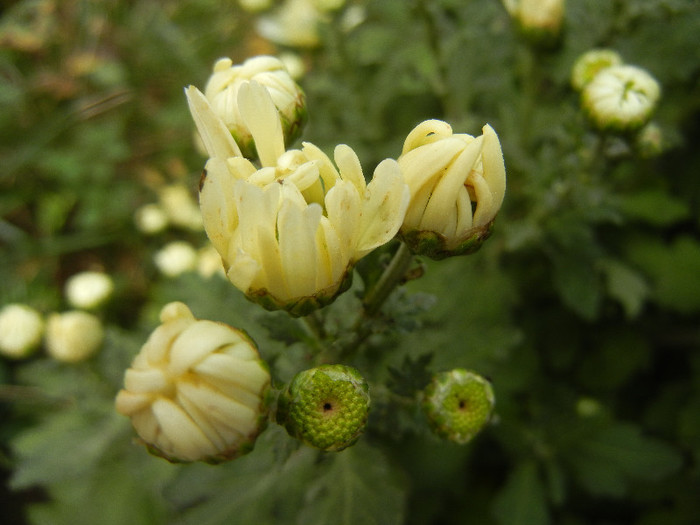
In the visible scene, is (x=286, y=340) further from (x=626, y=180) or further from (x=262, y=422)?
(x=626, y=180)

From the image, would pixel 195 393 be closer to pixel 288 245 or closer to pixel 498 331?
pixel 288 245

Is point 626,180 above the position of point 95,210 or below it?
above

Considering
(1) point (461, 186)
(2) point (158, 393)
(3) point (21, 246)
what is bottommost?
(3) point (21, 246)

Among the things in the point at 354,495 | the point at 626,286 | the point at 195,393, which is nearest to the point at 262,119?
the point at 195,393

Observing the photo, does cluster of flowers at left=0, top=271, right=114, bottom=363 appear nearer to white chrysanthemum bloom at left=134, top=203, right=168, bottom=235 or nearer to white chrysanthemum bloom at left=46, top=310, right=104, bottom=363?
white chrysanthemum bloom at left=46, top=310, right=104, bottom=363

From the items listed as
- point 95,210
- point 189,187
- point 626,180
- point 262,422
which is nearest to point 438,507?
point 262,422

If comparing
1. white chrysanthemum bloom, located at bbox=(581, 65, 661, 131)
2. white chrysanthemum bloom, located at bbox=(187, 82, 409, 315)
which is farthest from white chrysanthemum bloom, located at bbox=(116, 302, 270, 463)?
white chrysanthemum bloom, located at bbox=(581, 65, 661, 131)
